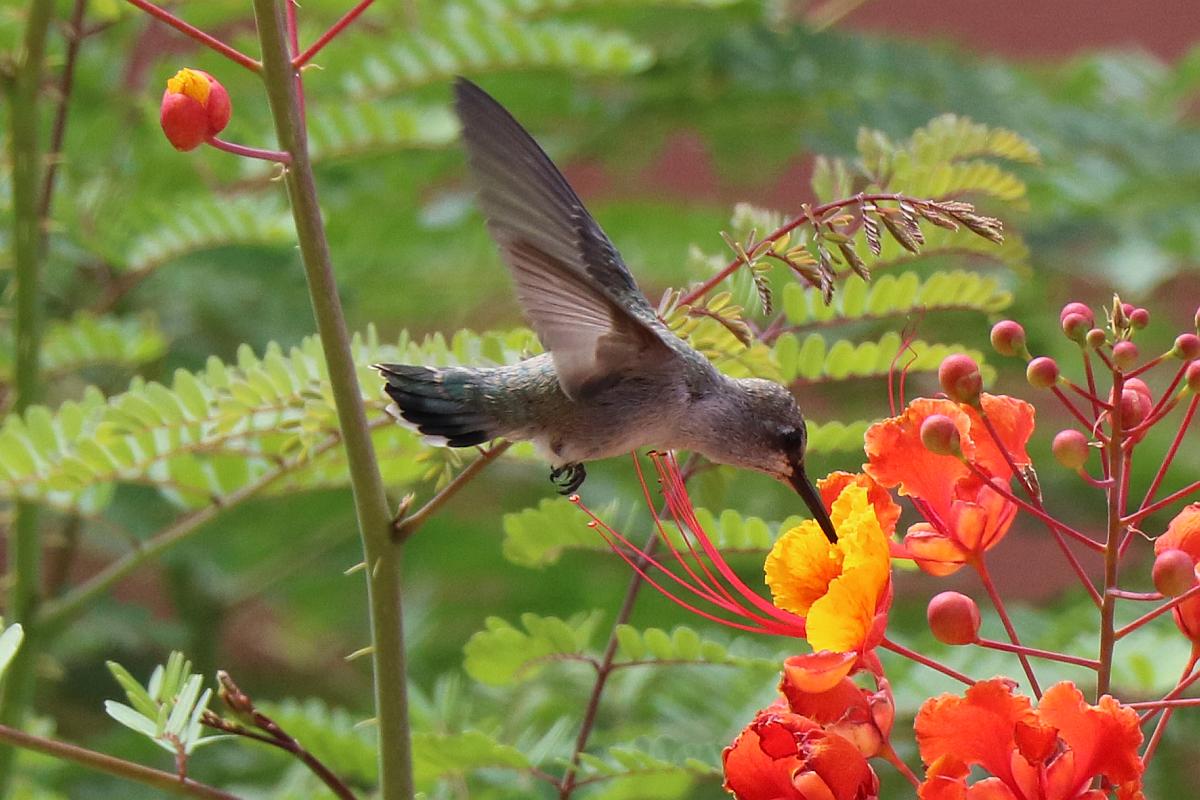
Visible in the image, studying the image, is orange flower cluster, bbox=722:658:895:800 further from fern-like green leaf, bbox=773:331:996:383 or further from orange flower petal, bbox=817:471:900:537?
fern-like green leaf, bbox=773:331:996:383

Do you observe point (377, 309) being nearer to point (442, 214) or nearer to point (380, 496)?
point (442, 214)

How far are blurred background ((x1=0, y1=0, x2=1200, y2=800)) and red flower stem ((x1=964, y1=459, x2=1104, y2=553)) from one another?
74cm

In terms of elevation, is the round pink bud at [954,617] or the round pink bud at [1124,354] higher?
the round pink bud at [1124,354]

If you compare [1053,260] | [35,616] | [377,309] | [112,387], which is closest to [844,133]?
[1053,260]

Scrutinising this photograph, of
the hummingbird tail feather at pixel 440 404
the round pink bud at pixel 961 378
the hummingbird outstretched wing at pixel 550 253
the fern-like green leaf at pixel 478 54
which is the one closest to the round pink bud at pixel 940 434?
the round pink bud at pixel 961 378

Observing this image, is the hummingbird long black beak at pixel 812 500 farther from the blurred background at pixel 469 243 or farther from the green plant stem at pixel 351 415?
the blurred background at pixel 469 243

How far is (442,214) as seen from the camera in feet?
7.43

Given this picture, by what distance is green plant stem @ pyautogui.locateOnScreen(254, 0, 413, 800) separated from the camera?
32.6 inches

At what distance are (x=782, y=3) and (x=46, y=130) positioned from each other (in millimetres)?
1275

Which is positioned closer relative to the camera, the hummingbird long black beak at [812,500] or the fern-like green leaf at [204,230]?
the hummingbird long black beak at [812,500]

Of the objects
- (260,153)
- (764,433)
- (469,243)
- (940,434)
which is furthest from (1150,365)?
(469,243)

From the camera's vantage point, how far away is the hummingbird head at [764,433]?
3.57ft

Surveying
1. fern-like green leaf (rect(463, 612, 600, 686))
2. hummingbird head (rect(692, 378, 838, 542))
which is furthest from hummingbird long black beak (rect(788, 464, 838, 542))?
fern-like green leaf (rect(463, 612, 600, 686))

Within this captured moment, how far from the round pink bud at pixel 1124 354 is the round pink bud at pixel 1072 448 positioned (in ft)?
0.17
